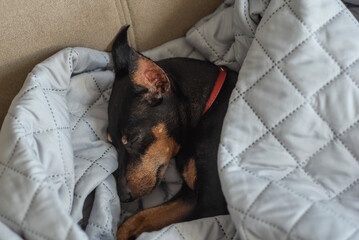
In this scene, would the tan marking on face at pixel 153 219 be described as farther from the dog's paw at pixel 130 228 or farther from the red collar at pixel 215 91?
the red collar at pixel 215 91

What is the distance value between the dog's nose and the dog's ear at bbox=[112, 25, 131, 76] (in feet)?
1.25

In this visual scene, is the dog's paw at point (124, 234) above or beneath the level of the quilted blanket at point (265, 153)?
beneath

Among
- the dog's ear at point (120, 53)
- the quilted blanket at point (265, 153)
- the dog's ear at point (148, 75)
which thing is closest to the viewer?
the quilted blanket at point (265, 153)

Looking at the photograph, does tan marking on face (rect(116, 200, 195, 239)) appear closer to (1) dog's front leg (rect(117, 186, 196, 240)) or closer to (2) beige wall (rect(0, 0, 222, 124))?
(1) dog's front leg (rect(117, 186, 196, 240))

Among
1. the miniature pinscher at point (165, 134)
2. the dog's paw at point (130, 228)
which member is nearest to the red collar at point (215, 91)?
the miniature pinscher at point (165, 134)

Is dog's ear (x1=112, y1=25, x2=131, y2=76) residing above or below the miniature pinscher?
above

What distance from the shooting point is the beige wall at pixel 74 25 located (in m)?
1.41

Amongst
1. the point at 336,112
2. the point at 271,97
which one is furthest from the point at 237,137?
the point at 336,112

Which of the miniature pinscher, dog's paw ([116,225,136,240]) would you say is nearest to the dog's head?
the miniature pinscher

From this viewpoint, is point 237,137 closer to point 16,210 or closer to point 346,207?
point 346,207

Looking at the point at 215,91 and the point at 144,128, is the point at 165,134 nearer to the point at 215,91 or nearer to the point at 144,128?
the point at 144,128

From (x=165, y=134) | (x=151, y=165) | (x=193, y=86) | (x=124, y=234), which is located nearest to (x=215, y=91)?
(x=193, y=86)

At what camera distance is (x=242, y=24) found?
57.4 inches

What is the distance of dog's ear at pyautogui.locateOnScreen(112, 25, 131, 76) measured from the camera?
143cm
